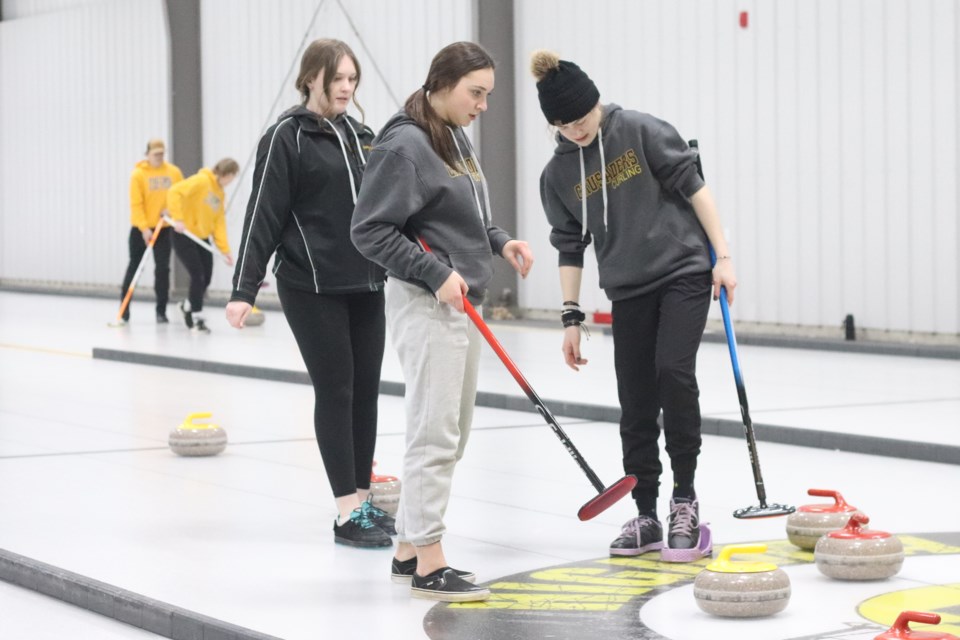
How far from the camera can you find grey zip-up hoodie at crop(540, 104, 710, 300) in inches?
180

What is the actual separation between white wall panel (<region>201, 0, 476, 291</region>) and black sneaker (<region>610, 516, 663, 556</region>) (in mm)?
10015

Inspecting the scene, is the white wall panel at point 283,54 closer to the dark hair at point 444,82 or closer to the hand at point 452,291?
the dark hair at point 444,82

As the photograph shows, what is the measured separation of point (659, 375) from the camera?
455cm

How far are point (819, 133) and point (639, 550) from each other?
7518mm

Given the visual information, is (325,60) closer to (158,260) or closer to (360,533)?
(360,533)

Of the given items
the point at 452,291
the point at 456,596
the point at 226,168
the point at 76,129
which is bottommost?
the point at 456,596

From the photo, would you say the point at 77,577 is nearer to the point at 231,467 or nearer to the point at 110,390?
the point at 231,467

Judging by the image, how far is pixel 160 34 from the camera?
19094 millimetres

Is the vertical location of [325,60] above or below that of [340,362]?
above

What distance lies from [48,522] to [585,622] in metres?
2.23

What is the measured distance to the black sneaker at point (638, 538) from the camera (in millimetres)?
4590

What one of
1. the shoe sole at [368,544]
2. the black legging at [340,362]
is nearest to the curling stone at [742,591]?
the shoe sole at [368,544]

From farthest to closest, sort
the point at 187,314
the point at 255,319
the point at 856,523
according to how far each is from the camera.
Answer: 1. the point at 255,319
2. the point at 187,314
3. the point at 856,523

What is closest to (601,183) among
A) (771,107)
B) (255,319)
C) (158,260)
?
(771,107)
